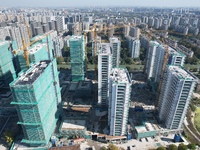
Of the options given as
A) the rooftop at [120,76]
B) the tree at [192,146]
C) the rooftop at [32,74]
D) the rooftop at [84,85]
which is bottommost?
the tree at [192,146]

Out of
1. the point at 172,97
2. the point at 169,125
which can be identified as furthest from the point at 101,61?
the point at 169,125

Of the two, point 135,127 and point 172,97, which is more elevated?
point 172,97

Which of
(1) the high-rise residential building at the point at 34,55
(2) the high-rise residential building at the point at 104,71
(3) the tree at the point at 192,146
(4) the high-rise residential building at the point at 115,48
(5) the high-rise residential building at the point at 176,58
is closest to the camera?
(3) the tree at the point at 192,146

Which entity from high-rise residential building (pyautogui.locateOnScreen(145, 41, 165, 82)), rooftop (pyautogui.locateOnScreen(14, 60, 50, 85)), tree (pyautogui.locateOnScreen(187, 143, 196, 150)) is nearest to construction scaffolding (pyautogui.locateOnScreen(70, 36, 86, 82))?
rooftop (pyautogui.locateOnScreen(14, 60, 50, 85))

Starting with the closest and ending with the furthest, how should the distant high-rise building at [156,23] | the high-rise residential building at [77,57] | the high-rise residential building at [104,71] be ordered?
the high-rise residential building at [104,71], the high-rise residential building at [77,57], the distant high-rise building at [156,23]

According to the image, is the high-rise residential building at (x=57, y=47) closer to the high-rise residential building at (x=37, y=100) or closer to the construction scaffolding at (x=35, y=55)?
the construction scaffolding at (x=35, y=55)

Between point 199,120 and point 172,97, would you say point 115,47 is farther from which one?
point 199,120

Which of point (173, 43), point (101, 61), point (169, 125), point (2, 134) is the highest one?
point (101, 61)

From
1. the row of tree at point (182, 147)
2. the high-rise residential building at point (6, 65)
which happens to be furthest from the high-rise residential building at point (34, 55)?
the row of tree at point (182, 147)
